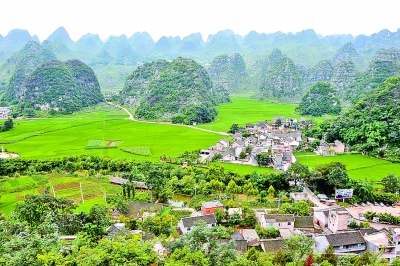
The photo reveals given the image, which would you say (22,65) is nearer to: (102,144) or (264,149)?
(102,144)

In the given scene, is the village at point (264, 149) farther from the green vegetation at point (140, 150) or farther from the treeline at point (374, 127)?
the green vegetation at point (140, 150)

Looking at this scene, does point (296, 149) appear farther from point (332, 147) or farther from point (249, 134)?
point (249, 134)

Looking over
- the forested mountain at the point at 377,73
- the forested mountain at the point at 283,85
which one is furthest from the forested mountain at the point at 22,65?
the forested mountain at the point at 377,73

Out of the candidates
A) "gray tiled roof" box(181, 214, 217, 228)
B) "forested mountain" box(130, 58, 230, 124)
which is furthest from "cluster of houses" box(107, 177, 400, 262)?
"forested mountain" box(130, 58, 230, 124)

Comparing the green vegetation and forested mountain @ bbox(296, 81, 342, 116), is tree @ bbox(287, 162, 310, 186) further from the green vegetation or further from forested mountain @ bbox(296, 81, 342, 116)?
forested mountain @ bbox(296, 81, 342, 116)

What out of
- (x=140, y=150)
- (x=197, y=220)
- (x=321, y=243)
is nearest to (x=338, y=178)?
(x=321, y=243)
